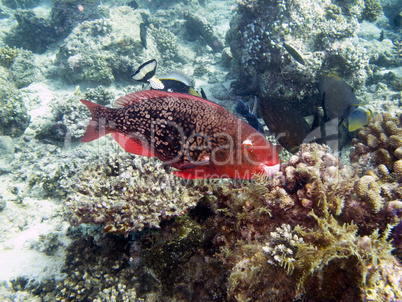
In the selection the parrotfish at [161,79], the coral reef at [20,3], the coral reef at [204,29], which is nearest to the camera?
the parrotfish at [161,79]

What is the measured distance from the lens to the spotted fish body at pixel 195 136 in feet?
6.96

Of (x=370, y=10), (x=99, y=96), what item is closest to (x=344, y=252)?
(x=99, y=96)

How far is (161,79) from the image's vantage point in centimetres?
524

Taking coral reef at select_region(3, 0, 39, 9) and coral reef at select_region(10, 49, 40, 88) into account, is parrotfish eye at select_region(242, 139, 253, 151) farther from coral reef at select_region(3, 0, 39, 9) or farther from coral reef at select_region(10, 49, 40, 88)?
coral reef at select_region(3, 0, 39, 9)

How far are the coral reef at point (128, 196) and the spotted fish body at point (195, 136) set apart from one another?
536 mm

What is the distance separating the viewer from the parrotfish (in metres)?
5.02

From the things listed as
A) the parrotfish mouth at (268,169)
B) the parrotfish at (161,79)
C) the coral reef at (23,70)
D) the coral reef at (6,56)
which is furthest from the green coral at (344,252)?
the coral reef at (6,56)

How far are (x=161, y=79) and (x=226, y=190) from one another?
3.89m

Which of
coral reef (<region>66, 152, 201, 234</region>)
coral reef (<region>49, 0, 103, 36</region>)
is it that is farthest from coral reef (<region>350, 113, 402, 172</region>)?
coral reef (<region>49, 0, 103, 36</region>)

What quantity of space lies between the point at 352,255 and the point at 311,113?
472 cm

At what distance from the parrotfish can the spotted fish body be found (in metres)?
2.83

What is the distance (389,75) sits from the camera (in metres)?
7.39

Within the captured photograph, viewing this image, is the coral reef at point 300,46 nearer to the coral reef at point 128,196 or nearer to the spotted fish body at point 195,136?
the spotted fish body at point 195,136

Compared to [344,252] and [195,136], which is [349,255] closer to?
[344,252]
